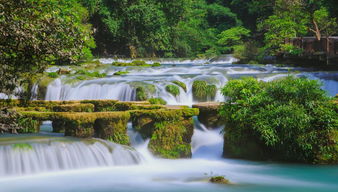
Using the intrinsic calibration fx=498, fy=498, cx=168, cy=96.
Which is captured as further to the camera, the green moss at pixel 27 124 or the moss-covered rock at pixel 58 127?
the moss-covered rock at pixel 58 127

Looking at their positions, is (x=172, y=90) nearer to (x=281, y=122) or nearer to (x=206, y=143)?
(x=206, y=143)

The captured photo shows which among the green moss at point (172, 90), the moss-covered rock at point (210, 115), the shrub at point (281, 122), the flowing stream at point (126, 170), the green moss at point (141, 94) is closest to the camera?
the flowing stream at point (126, 170)

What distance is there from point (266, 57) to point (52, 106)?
26303 mm

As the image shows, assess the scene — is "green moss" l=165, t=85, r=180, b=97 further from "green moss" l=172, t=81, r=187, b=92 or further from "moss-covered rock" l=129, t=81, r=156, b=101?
"moss-covered rock" l=129, t=81, r=156, b=101

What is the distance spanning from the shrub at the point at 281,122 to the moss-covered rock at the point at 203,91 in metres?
6.81

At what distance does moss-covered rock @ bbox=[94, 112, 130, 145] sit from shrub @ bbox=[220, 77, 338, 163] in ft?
8.76

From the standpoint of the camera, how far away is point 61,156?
10.9m

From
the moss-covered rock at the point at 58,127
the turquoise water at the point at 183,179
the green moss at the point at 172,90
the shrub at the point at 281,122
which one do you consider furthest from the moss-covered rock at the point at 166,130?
the green moss at the point at 172,90

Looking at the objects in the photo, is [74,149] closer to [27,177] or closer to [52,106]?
[27,177]

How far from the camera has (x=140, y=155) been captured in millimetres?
12062

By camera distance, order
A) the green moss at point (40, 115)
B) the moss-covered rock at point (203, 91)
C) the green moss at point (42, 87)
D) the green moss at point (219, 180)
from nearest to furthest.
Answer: the green moss at point (219, 180) → the green moss at point (40, 115) → the moss-covered rock at point (203, 91) → the green moss at point (42, 87)

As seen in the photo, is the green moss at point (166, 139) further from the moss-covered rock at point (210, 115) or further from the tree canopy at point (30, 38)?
the tree canopy at point (30, 38)

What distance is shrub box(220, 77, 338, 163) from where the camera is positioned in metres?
12.1

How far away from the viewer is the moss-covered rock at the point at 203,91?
20.4 metres
